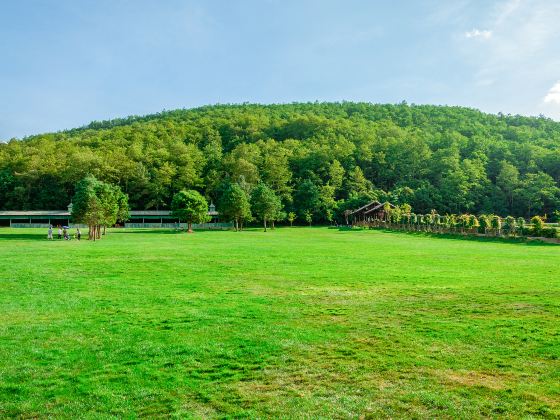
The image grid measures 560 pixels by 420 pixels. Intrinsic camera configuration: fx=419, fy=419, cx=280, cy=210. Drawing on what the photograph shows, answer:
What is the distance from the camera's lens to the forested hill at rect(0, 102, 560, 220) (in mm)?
80188

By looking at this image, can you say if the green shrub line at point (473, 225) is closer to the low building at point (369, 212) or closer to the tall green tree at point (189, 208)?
the low building at point (369, 212)

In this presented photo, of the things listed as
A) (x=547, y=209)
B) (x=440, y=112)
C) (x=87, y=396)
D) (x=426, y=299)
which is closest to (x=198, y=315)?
(x=87, y=396)

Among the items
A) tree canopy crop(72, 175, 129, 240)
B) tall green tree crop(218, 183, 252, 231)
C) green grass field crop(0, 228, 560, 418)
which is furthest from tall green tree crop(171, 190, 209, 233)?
green grass field crop(0, 228, 560, 418)

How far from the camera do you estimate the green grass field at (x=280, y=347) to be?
546 cm

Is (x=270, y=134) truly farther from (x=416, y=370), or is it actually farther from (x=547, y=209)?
(x=416, y=370)

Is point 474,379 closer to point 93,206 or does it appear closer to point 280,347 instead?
point 280,347

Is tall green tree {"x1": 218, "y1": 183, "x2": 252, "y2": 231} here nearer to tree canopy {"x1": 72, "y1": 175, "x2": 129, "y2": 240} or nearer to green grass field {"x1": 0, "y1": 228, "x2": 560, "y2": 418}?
tree canopy {"x1": 72, "y1": 175, "x2": 129, "y2": 240}

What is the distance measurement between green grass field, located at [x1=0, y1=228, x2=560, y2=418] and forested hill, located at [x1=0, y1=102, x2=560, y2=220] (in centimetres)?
6879

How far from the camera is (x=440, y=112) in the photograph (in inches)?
5089

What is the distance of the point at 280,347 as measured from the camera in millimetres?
7453

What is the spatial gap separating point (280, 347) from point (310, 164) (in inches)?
3380

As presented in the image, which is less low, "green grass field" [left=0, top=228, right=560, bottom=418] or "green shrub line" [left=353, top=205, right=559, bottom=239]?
"green shrub line" [left=353, top=205, right=559, bottom=239]

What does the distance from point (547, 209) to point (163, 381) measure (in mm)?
84465

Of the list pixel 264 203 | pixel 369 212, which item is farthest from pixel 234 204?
pixel 369 212
